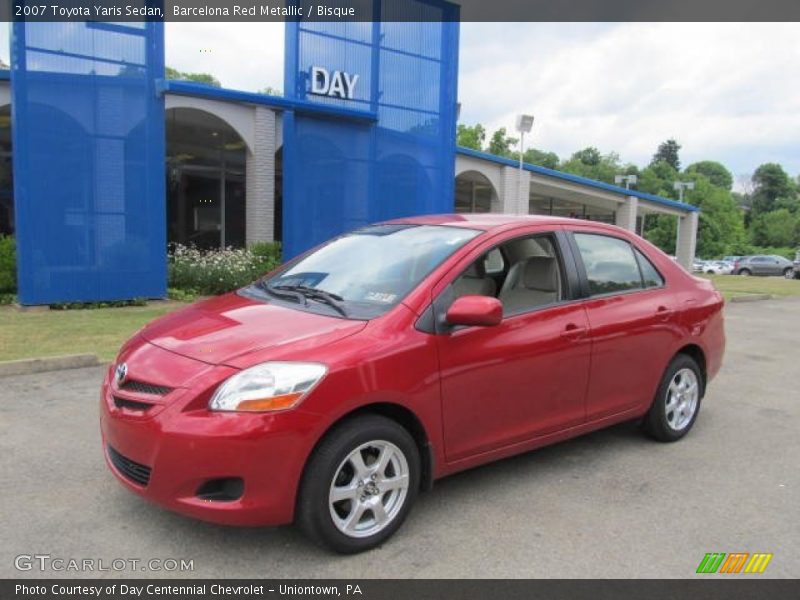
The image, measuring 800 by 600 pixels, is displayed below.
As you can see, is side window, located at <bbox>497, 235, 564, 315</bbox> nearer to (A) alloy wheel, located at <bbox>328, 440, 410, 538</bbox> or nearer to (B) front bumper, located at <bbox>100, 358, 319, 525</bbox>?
(A) alloy wheel, located at <bbox>328, 440, 410, 538</bbox>

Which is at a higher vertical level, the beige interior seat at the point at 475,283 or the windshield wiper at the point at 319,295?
the beige interior seat at the point at 475,283

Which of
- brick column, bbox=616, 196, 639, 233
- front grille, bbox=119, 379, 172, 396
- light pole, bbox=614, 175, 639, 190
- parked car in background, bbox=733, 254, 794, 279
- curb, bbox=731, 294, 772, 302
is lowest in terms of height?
parked car in background, bbox=733, 254, 794, 279

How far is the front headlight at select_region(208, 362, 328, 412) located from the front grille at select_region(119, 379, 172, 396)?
0.27 metres

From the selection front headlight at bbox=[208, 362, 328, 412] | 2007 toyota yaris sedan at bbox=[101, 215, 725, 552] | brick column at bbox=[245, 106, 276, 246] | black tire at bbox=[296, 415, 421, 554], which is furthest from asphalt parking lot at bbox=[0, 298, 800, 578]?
brick column at bbox=[245, 106, 276, 246]

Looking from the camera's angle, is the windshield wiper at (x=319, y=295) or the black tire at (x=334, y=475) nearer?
the black tire at (x=334, y=475)

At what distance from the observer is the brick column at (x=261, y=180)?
52.6ft

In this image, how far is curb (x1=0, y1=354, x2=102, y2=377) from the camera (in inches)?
256

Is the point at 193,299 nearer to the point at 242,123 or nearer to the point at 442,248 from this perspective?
the point at 242,123

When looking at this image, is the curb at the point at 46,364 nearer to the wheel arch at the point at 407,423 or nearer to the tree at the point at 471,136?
the wheel arch at the point at 407,423

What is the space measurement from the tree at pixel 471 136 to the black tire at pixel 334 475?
53.6 meters

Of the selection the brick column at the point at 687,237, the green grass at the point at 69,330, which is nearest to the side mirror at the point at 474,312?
the green grass at the point at 69,330

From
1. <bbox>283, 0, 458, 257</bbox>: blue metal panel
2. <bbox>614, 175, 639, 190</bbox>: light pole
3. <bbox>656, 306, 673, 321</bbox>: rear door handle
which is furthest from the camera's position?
<bbox>614, 175, 639, 190</bbox>: light pole
